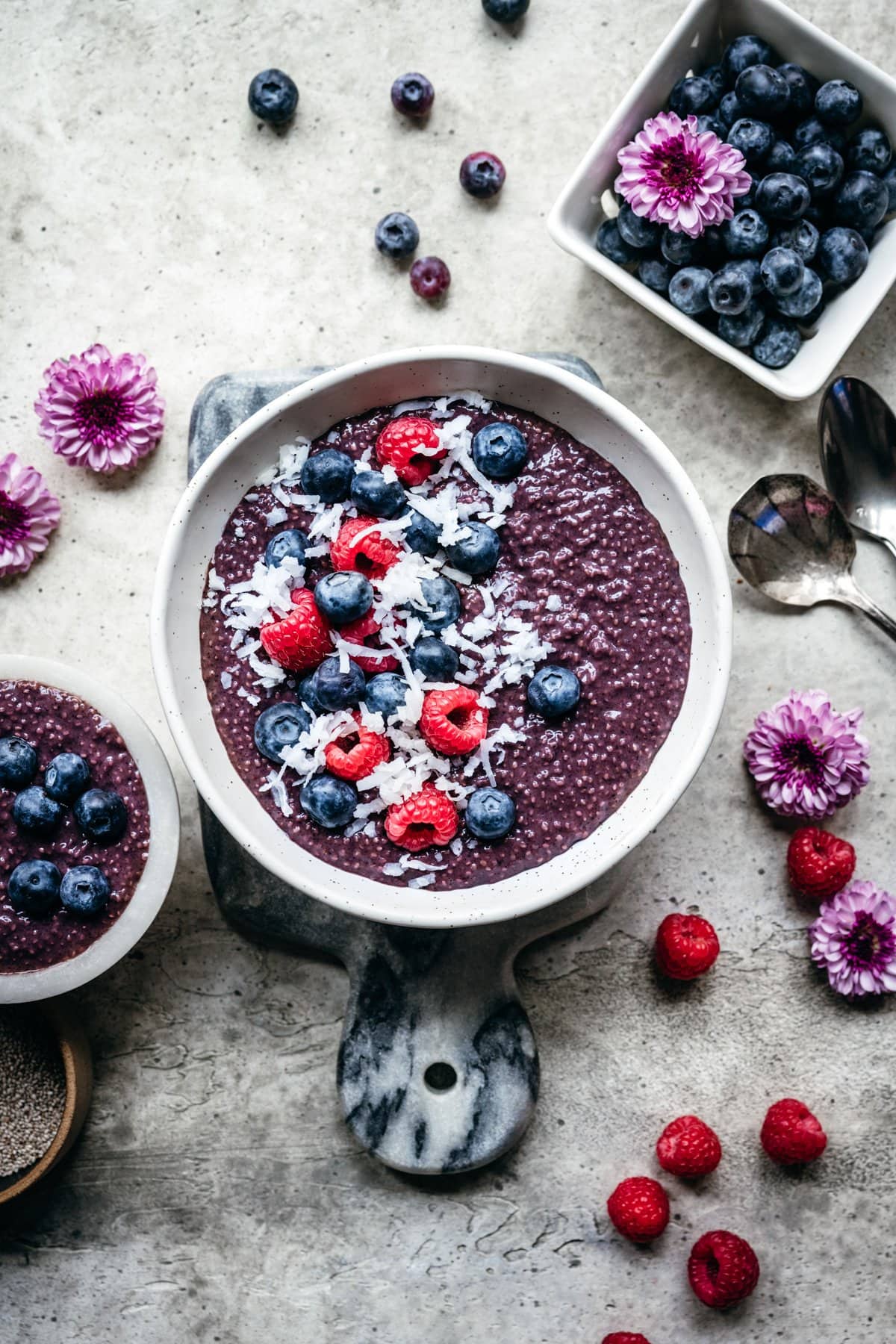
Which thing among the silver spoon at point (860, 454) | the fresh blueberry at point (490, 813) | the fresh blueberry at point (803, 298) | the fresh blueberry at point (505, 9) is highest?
the fresh blueberry at point (505, 9)

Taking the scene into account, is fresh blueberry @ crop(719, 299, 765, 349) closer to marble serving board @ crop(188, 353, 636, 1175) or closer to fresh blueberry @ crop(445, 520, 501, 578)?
marble serving board @ crop(188, 353, 636, 1175)

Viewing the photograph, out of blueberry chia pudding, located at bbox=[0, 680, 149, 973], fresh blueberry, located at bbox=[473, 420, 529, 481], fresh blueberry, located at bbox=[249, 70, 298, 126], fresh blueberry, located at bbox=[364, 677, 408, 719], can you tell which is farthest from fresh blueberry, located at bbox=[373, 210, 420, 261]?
blueberry chia pudding, located at bbox=[0, 680, 149, 973]

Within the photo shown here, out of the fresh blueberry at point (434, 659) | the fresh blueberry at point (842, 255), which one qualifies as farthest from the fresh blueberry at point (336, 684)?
the fresh blueberry at point (842, 255)

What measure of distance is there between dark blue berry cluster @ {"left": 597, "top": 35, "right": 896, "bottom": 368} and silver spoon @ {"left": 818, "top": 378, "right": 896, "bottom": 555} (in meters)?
0.20

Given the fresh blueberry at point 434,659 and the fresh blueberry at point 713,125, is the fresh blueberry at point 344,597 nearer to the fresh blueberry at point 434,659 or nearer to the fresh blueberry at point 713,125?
the fresh blueberry at point 434,659

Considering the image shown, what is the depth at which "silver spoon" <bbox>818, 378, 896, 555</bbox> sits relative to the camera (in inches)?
103

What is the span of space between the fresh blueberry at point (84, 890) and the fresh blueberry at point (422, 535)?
2.92ft

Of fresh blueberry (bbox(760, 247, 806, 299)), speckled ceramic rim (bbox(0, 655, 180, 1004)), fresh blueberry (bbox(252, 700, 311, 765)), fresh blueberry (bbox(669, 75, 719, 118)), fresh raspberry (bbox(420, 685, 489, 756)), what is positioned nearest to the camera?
fresh raspberry (bbox(420, 685, 489, 756))

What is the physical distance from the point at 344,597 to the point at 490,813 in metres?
0.47

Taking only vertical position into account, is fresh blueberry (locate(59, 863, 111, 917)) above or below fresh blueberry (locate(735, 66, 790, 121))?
below

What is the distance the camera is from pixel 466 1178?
2.69 meters

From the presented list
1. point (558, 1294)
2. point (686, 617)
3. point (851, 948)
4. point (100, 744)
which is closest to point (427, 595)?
point (686, 617)

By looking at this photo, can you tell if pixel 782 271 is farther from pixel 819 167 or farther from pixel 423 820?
pixel 423 820

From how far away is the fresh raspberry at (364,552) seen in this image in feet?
6.84
